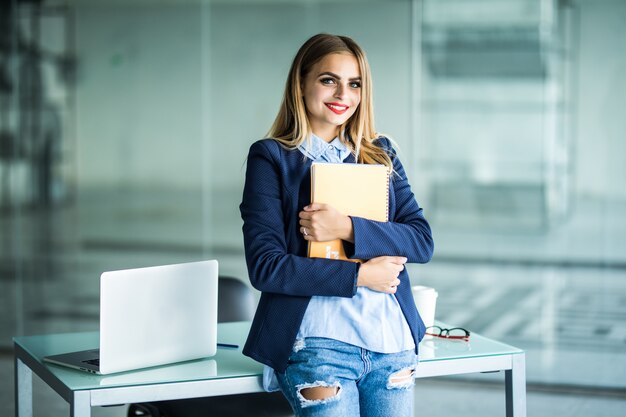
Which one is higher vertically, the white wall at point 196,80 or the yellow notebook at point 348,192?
the white wall at point 196,80

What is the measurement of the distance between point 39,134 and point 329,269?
12.4 feet

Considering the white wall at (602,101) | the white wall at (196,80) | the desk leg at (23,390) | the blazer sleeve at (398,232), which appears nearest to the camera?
the blazer sleeve at (398,232)

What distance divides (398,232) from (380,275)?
140 mm

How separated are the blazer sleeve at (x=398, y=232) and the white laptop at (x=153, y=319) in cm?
45

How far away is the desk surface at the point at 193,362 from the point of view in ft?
6.99

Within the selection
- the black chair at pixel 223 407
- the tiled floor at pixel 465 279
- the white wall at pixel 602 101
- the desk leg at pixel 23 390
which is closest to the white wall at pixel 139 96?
the tiled floor at pixel 465 279

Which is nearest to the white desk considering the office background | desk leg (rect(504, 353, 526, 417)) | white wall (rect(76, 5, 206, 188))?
desk leg (rect(504, 353, 526, 417))

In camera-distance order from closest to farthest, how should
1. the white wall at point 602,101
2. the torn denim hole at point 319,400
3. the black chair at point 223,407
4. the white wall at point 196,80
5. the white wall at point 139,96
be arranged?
1. the torn denim hole at point 319,400
2. the black chair at point 223,407
3. the white wall at point 602,101
4. the white wall at point 196,80
5. the white wall at point 139,96

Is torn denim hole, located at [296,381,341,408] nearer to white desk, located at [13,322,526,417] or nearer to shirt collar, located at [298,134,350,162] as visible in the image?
white desk, located at [13,322,526,417]

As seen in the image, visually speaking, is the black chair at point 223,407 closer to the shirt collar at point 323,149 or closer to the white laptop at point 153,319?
the white laptop at point 153,319

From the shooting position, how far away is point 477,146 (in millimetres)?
4805

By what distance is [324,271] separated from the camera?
2016 millimetres

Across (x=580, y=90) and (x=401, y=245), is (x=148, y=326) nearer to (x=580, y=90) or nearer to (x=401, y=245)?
(x=401, y=245)

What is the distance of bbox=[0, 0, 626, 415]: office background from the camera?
4613 mm
